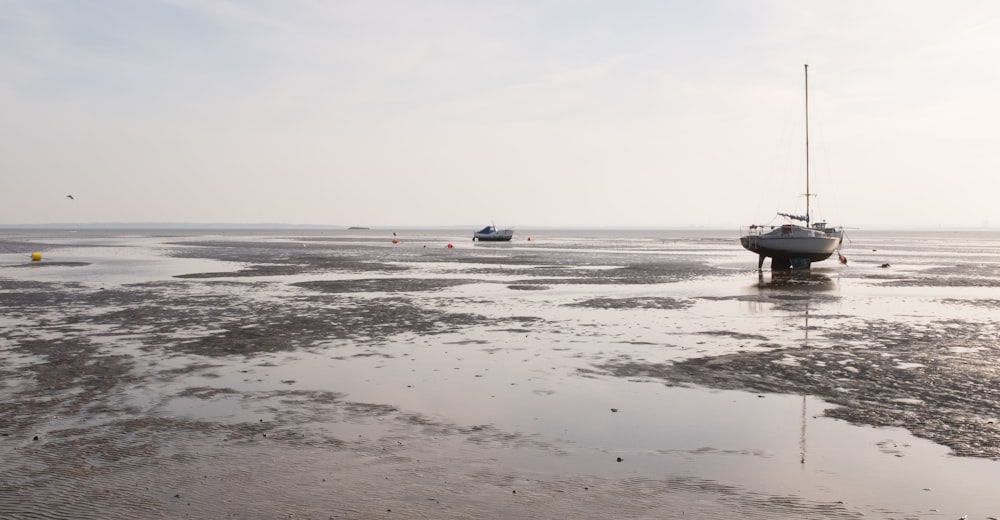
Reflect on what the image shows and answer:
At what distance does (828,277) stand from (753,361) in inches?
1089

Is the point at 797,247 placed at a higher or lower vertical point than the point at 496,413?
higher

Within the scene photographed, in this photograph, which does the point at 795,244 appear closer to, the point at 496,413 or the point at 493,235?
the point at 496,413

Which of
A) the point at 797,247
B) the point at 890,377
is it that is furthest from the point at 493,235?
the point at 890,377

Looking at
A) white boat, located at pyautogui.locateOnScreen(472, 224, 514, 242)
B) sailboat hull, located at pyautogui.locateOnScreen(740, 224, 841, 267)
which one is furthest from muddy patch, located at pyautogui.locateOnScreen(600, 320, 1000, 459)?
white boat, located at pyautogui.locateOnScreen(472, 224, 514, 242)

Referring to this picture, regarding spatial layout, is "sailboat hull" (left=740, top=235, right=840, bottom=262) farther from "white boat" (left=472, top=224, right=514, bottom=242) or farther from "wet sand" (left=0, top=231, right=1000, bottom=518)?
"white boat" (left=472, top=224, right=514, bottom=242)

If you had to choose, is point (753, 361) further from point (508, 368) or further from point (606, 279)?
point (606, 279)

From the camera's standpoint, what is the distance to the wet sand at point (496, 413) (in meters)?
7.01

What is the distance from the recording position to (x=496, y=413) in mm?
10305

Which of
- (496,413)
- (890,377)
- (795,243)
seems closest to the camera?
(496,413)

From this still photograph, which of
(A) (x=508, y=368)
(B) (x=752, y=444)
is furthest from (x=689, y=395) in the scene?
(A) (x=508, y=368)

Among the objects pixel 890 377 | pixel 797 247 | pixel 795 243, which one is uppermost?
pixel 795 243

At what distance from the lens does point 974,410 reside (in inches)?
405

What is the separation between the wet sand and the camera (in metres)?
7.01

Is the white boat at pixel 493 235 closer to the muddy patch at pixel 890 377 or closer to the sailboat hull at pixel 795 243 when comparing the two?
the sailboat hull at pixel 795 243
